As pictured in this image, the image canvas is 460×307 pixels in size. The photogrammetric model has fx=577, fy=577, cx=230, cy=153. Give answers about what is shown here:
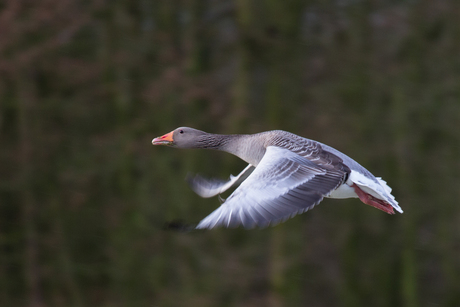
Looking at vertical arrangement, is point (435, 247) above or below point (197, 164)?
below

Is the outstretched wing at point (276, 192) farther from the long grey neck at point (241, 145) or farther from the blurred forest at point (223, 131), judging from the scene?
the blurred forest at point (223, 131)

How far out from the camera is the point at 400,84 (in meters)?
13.1

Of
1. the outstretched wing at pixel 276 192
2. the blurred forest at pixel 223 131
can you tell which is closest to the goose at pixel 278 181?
the outstretched wing at pixel 276 192

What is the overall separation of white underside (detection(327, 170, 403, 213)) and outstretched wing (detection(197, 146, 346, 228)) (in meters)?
0.42

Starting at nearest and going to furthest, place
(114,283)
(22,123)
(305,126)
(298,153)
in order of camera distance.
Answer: (298,153) → (305,126) → (22,123) → (114,283)

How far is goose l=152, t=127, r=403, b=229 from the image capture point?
548cm

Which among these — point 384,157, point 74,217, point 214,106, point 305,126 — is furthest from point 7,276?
point 384,157

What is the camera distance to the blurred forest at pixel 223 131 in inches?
509

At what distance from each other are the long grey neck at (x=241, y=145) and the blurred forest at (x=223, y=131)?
14.8 ft

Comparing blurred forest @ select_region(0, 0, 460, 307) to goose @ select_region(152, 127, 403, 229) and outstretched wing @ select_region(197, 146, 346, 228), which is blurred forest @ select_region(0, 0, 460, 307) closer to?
goose @ select_region(152, 127, 403, 229)

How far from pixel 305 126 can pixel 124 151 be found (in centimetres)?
457

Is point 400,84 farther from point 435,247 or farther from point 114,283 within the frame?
point 114,283

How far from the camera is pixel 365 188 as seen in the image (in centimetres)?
727

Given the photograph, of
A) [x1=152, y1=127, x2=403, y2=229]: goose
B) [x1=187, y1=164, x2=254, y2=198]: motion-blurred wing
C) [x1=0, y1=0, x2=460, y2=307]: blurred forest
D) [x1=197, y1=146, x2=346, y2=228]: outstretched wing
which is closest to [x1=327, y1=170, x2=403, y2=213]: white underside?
[x1=152, y1=127, x2=403, y2=229]: goose
